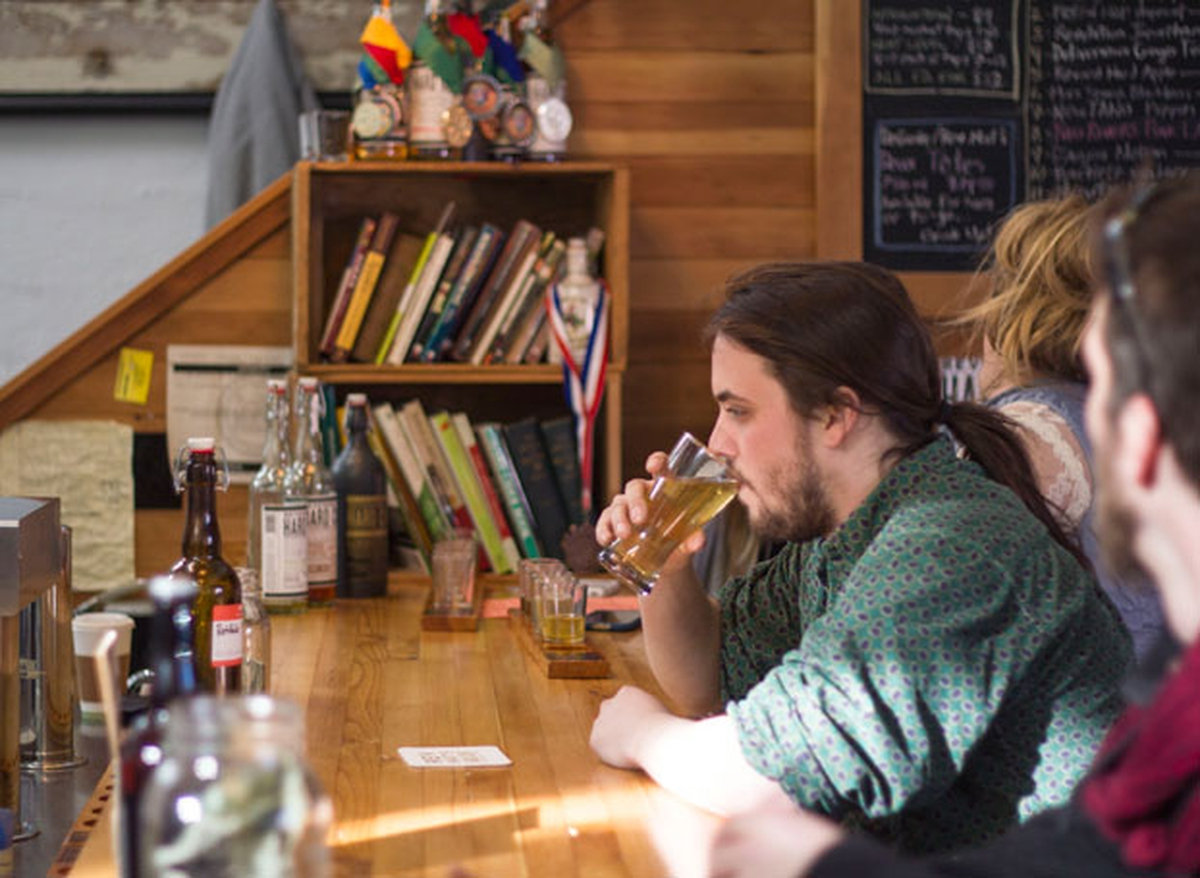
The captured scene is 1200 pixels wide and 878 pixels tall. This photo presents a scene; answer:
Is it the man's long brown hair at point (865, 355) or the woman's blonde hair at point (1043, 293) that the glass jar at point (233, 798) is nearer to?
the man's long brown hair at point (865, 355)

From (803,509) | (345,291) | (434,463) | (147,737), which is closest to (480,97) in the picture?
(345,291)

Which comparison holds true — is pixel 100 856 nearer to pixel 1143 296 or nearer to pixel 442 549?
pixel 1143 296

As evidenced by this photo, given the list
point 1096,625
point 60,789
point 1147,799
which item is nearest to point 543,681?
point 60,789

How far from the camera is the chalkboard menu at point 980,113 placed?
11.4 ft

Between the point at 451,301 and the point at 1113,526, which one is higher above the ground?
the point at 451,301

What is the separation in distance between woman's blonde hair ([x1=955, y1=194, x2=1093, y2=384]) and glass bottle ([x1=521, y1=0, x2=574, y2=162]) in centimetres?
101

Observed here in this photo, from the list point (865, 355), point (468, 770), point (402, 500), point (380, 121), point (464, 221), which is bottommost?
point (468, 770)

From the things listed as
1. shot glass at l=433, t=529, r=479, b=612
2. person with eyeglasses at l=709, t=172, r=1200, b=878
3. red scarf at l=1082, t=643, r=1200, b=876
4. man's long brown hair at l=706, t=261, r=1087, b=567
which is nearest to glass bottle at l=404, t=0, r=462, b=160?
shot glass at l=433, t=529, r=479, b=612

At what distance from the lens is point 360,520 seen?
2.80 m

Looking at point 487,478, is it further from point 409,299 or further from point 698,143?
point 698,143

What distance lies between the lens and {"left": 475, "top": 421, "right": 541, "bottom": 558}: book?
3.21 m

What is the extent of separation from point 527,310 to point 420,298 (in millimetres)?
208

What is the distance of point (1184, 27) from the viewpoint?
11.6 ft

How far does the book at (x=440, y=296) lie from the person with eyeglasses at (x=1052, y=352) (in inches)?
43.6
